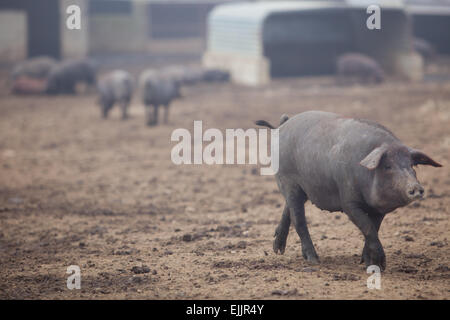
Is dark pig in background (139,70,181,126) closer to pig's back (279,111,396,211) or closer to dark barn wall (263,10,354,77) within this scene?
dark barn wall (263,10,354,77)

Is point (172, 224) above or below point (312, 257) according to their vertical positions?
below

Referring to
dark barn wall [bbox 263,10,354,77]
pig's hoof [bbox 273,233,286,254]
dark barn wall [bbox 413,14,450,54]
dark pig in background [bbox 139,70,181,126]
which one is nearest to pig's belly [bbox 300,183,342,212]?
pig's hoof [bbox 273,233,286,254]

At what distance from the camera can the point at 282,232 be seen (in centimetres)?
566

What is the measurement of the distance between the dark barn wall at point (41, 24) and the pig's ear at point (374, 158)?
2096 centimetres

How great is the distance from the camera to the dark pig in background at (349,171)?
455 cm

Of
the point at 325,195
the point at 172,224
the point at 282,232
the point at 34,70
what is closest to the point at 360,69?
the point at 34,70

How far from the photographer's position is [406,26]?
2092 cm

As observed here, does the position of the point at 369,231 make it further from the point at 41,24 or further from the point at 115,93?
the point at 41,24

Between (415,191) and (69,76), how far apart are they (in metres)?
16.0

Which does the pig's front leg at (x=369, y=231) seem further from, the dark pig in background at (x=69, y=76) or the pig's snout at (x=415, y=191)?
the dark pig in background at (x=69, y=76)

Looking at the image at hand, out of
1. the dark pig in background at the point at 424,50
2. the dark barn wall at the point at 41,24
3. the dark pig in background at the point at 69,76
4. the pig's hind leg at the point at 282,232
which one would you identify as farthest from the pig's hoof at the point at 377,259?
the dark barn wall at the point at 41,24

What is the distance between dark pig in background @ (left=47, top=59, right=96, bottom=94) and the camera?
747 inches

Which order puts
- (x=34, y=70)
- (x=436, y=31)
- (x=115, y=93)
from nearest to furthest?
(x=115, y=93) → (x=34, y=70) → (x=436, y=31)
